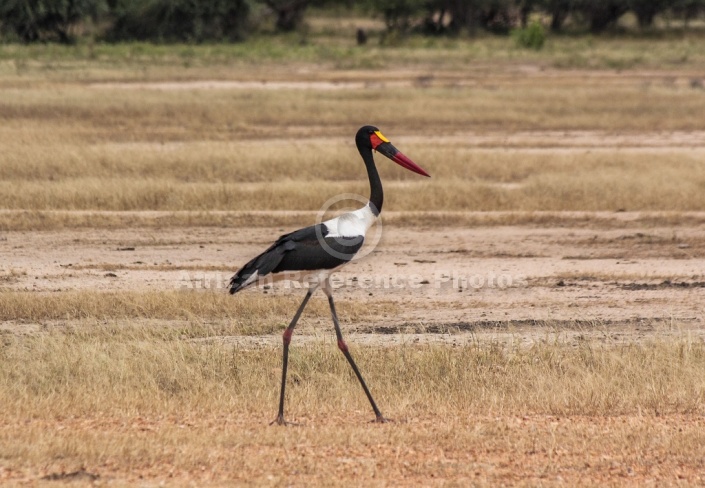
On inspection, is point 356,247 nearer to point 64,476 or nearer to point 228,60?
point 64,476

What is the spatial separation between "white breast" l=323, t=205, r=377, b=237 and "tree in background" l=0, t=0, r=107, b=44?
36.2 metres

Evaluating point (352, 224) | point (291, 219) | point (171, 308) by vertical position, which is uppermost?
point (352, 224)

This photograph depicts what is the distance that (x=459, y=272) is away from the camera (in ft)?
35.5

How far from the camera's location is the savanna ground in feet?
18.8

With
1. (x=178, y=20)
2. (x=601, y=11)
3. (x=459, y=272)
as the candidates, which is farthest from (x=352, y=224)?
(x=601, y=11)

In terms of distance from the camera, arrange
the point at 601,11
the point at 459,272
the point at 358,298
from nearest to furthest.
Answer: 1. the point at 358,298
2. the point at 459,272
3. the point at 601,11

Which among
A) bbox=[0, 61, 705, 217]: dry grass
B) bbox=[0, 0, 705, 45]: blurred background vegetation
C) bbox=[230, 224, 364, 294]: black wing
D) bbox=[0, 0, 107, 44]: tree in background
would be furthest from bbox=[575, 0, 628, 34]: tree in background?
bbox=[230, 224, 364, 294]: black wing

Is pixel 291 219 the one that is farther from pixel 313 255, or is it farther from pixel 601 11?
pixel 601 11

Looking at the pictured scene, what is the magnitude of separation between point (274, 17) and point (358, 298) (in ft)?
148

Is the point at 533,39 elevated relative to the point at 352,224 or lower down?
lower down

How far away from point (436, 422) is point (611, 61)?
96.7ft

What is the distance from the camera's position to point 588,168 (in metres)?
16.1

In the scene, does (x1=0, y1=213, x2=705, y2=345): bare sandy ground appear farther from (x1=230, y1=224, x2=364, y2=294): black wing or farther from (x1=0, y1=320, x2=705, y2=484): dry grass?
(x1=230, y1=224, x2=364, y2=294): black wing

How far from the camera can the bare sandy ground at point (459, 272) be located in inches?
355
